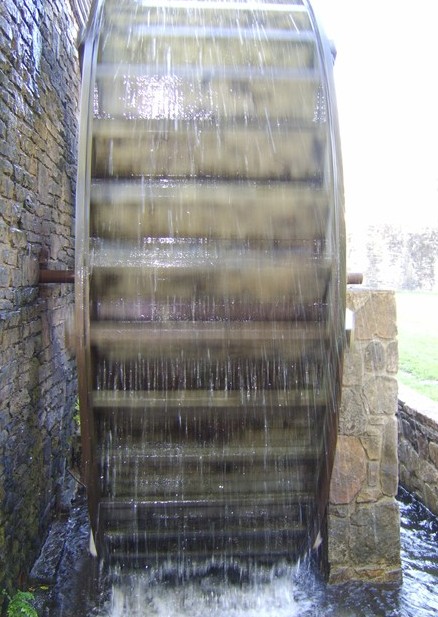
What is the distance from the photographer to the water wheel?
2881 millimetres

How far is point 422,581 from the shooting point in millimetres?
3408

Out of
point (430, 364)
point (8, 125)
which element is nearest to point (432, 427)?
point (430, 364)

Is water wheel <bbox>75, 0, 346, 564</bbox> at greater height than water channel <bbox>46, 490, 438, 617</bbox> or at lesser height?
greater

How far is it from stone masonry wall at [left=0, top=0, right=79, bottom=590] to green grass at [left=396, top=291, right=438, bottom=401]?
3742mm

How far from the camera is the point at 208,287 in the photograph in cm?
296

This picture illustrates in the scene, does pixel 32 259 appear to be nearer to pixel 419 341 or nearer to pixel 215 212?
pixel 215 212

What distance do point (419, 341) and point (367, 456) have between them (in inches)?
226

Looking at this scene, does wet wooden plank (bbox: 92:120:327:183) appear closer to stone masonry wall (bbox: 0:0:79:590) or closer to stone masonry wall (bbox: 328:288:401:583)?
stone masonry wall (bbox: 0:0:79:590)

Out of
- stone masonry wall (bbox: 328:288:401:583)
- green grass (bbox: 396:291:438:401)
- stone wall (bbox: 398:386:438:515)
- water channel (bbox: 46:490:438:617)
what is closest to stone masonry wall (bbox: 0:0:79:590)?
water channel (bbox: 46:490:438:617)

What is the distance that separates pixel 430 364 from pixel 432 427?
2917 mm

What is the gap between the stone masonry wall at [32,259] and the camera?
9.08 feet

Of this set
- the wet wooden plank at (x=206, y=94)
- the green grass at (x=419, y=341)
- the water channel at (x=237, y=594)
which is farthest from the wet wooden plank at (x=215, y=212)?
the green grass at (x=419, y=341)

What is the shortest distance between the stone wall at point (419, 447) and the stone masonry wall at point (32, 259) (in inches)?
110

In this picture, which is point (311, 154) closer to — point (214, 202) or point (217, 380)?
point (214, 202)
